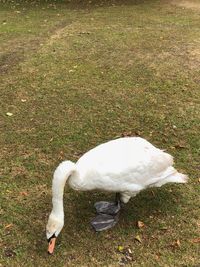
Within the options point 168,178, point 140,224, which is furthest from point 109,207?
point 168,178

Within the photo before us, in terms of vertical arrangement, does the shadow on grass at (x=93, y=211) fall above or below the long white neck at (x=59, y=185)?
below

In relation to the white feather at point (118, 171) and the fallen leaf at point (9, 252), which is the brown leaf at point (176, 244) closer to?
the white feather at point (118, 171)

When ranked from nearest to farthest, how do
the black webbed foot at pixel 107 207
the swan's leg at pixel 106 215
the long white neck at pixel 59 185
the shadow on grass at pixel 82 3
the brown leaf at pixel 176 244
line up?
the long white neck at pixel 59 185
the brown leaf at pixel 176 244
the swan's leg at pixel 106 215
the black webbed foot at pixel 107 207
the shadow on grass at pixel 82 3

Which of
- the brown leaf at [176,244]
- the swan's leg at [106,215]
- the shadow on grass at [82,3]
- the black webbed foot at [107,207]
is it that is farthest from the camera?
the shadow on grass at [82,3]

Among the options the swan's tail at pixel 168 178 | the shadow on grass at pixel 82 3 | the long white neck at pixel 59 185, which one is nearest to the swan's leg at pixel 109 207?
the swan's tail at pixel 168 178

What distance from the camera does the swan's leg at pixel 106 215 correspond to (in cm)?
534

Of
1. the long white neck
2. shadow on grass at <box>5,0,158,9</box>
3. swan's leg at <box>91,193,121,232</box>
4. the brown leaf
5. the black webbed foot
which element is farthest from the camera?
shadow on grass at <box>5,0,158,9</box>

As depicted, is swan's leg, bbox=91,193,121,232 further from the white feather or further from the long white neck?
the long white neck

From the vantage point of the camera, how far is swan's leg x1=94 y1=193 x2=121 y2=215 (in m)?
5.46

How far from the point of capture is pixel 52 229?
4.91 m

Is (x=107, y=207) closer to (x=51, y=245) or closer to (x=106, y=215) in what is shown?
(x=106, y=215)

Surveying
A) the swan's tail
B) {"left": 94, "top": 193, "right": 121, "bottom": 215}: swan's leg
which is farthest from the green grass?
the swan's tail

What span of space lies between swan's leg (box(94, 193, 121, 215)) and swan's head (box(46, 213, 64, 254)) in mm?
688

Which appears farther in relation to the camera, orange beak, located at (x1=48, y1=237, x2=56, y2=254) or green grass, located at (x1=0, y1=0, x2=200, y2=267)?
green grass, located at (x1=0, y1=0, x2=200, y2=267)
